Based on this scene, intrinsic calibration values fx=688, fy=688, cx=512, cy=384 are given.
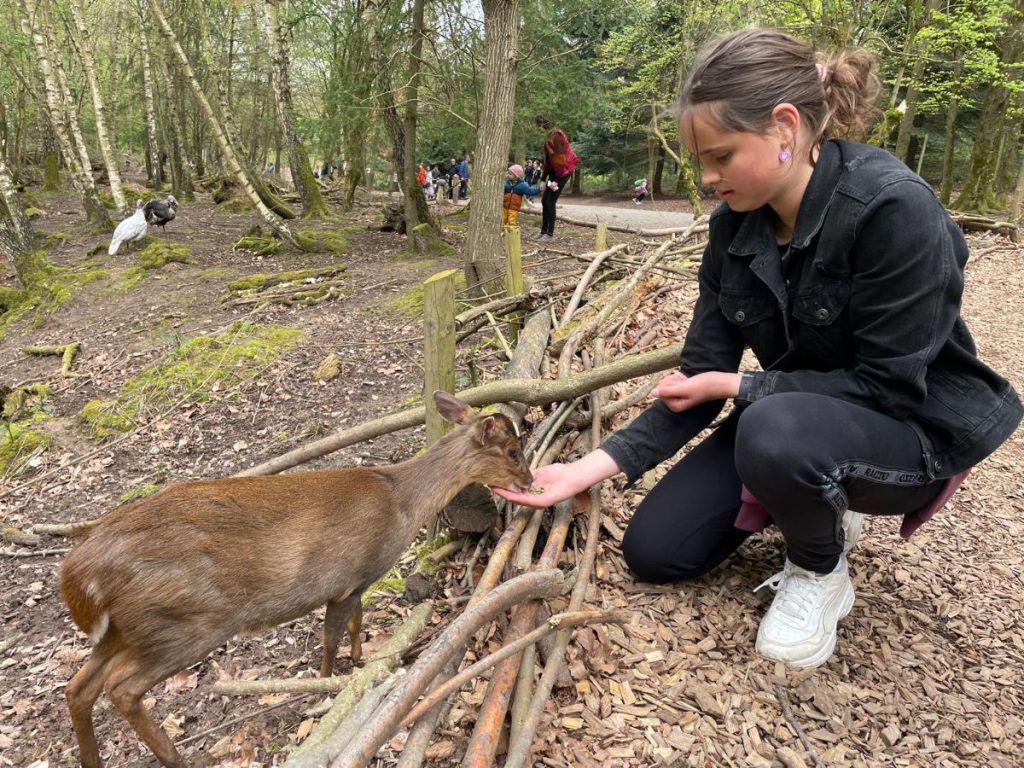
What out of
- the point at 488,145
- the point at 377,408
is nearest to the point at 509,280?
the point at 377,408

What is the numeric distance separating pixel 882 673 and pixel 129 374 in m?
7.49

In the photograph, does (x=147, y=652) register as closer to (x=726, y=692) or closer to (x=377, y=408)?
(x=726, y=692)

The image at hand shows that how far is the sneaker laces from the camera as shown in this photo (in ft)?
8.41

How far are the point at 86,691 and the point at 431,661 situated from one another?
1433 millimetres

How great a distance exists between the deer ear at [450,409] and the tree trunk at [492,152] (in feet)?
16.0

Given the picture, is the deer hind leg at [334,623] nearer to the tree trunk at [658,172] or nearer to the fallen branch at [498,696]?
the fallen branch at [498,696]

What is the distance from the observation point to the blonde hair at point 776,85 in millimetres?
2262

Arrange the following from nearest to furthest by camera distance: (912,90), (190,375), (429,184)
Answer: (190,375), (912,90), (429,184)

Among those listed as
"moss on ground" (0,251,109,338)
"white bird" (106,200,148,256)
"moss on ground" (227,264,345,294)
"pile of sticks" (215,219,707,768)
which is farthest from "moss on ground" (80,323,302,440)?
"white bird" (106,200,148,256)

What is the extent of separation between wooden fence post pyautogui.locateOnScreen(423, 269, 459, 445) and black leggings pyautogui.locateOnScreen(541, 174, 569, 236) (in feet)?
34.1

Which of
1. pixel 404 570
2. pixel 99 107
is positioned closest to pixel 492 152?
pixel 404 570

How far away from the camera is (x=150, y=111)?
23.4 m

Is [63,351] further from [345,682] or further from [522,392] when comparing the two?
[345,682]

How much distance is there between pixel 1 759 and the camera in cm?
283
